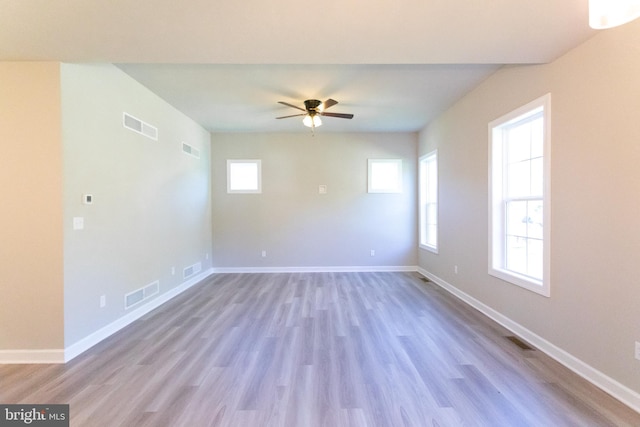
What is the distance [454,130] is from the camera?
430 centimetres

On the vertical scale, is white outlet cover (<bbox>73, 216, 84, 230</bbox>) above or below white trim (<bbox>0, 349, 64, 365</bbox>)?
above

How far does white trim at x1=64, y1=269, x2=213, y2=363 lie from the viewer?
8.42ft

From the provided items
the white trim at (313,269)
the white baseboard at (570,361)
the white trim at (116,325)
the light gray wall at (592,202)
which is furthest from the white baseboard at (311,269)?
the light gray wall at (592,202)

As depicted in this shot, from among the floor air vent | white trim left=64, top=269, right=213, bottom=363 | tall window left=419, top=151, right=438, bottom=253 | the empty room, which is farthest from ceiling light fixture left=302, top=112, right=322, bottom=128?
the floor air vent

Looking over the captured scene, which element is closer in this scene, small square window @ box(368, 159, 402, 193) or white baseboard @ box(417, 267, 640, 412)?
white baseboard @ box(417, 267, 640, 412)

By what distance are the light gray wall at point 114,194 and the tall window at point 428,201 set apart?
4.44 meters

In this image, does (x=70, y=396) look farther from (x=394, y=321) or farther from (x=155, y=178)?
(x=394, y=321)

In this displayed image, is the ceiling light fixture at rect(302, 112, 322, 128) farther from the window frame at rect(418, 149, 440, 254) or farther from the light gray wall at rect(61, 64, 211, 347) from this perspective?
the window frame at rect(418, 149, 440, 254)

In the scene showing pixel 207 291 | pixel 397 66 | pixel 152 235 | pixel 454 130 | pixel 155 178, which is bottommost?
pixel 207 291

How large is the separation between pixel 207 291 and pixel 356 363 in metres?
3.10

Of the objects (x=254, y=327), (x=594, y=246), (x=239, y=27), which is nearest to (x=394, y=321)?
(x=254, y=327)

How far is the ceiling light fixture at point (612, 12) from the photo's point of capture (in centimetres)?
128

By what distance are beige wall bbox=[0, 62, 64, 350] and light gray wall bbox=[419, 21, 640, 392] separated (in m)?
4.34

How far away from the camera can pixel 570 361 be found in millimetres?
2305
